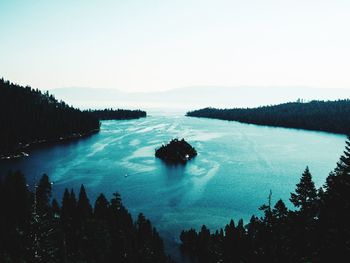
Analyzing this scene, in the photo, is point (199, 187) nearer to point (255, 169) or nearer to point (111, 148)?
point (255, 169)

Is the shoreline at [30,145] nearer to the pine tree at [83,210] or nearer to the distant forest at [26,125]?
the distant forest at [26,125]

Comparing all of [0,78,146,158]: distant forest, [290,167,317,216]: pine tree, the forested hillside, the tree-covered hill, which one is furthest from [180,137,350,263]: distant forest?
the tree-covered hill

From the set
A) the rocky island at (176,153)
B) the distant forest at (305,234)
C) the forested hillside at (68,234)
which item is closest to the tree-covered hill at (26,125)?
the rocky island at (176,153)

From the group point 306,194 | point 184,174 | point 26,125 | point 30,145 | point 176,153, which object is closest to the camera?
point 306,194

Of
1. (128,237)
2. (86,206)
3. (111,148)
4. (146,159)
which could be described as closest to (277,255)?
(128,237)

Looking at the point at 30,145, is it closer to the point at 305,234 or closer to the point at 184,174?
the point at 184,174

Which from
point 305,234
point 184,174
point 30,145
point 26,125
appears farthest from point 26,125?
point 305,234
